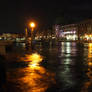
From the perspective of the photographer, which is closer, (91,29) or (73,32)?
(91,29)

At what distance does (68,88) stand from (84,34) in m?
83.6

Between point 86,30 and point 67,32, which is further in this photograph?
point 67,32

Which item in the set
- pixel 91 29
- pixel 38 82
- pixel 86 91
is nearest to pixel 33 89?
pixel 38 82

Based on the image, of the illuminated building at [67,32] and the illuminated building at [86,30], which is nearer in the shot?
the illuminated building at [86,30]

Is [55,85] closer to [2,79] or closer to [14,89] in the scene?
[14,89]

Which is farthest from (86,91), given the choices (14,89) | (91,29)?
(91,29)

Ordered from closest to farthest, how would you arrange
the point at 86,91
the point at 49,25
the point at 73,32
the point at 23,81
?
the point at 86,91 → the point at 23,81 → the point at 73,32 → the point at 49,25

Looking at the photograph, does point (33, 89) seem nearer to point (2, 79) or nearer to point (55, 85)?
point (55, 85)

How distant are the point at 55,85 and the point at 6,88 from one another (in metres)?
1.85

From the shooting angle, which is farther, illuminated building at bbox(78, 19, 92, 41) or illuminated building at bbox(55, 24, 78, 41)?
illuminated building at bbox(55, 24, 78, 41)

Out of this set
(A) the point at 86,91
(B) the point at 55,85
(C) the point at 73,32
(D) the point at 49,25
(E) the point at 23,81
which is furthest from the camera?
(D) the point at 49,25

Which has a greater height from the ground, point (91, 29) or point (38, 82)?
point (91, 29)

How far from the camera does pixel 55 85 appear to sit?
6.72 meters

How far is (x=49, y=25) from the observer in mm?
122625
